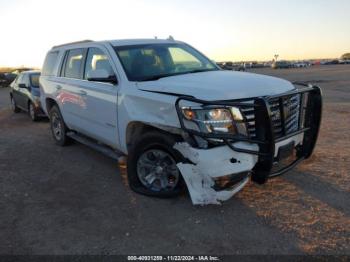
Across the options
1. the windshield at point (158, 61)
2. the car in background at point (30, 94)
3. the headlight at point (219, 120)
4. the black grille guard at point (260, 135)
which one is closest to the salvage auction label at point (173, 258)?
the black grille guard at point (260, 135)

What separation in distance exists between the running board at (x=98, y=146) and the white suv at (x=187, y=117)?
0.10ft

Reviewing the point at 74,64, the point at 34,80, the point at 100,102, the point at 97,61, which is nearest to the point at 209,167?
the point at 100,102

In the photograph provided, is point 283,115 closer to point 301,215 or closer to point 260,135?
point 260,135

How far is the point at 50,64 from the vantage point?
8.03 m

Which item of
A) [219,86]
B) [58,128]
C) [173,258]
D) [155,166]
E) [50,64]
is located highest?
[50,64]

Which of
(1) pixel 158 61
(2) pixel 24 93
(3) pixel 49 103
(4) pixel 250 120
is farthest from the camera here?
(2) pixel 24 93

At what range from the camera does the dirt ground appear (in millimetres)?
3637

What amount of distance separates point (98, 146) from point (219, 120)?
283cm

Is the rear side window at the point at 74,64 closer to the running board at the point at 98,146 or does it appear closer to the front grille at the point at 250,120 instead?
the running board at the point at 98,146

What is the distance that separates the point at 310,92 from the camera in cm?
486

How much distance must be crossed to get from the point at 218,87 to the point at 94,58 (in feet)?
8.60

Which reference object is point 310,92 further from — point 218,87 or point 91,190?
point 91,190

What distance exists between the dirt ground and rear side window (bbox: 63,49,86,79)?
1.66 m

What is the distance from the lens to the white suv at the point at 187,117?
397 cm
